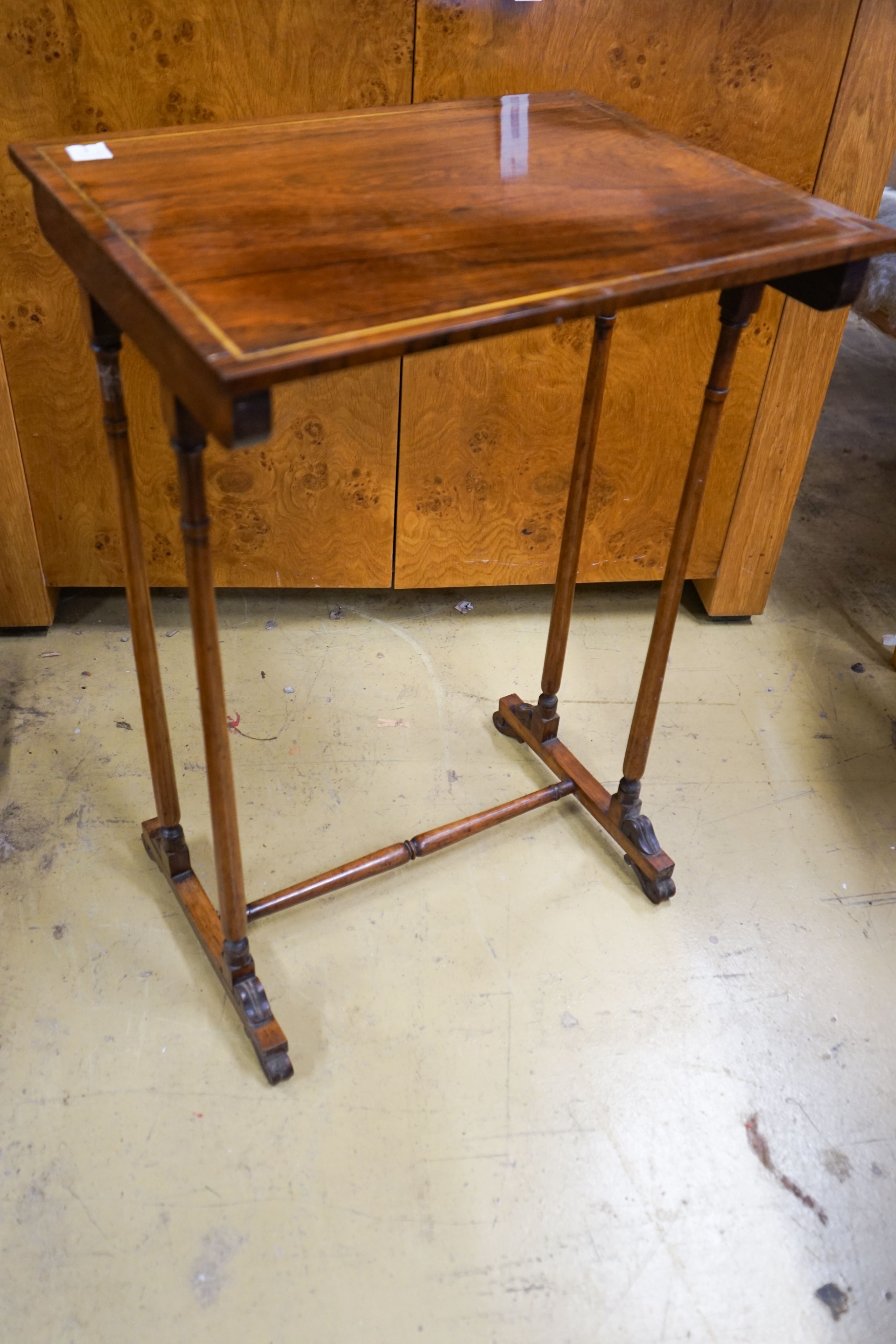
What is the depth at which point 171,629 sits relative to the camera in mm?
2414

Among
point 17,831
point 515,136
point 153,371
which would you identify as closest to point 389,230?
point 515,136

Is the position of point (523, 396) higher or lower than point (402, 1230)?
higher

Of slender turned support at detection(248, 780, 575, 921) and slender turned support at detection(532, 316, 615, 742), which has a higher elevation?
slender turned support at detection(532, 316, 615, 742)

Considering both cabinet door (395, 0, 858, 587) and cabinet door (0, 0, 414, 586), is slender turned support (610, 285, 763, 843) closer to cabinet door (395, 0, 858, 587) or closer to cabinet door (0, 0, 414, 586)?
cabinet door (395, 0, 858, 587)

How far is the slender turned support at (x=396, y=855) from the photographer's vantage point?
1754 millimetres

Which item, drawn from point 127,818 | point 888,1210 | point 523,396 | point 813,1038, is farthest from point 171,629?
point 888,1210

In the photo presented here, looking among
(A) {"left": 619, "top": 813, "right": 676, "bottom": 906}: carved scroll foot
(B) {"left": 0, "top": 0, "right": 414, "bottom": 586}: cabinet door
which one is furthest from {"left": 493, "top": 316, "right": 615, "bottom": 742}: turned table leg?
(B) {"left": 0, "top": 0, "right": 414, "bottom": 586}: cabinet door

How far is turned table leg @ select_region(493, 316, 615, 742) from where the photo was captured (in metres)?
1.76

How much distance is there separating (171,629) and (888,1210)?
1664 millimetres

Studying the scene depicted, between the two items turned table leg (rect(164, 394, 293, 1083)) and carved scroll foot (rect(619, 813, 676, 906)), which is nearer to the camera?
turned table leg (rect(164, 394, 293, 1083))

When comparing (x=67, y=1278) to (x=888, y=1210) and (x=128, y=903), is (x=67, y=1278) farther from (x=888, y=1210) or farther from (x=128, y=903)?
(x=888, y=1210)

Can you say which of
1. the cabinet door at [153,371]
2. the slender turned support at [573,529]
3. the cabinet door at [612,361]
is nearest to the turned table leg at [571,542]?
the slender turned support at [573,529]

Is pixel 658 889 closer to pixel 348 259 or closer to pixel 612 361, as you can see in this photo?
pixel 612 361

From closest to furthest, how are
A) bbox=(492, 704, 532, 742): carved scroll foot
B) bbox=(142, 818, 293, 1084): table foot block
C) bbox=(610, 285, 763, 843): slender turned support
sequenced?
1. bbox=(610, 285, 763, 843): slender turned support
2. bbox=(142, 818, 293, 1084): table foot block
3. bbox=(492, 704, 532, 742): carved scroll foot
